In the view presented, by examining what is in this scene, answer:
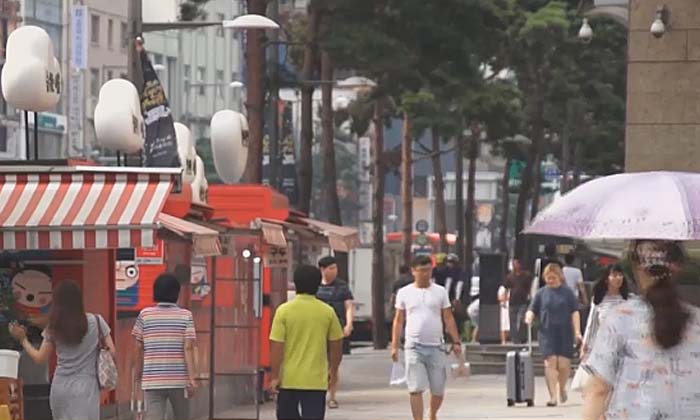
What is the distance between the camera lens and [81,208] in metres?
17.7

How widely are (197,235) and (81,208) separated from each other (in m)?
2.65

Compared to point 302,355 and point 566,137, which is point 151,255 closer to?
point 302,355

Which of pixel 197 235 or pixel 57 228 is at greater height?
pixel 57 228

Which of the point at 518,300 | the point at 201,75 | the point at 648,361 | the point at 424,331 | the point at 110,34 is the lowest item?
the point at 518,300

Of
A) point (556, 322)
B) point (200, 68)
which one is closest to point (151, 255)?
point (556, 322)

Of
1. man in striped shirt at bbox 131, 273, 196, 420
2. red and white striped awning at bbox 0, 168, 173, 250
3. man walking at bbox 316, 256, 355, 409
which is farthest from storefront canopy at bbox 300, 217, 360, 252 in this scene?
man in striped shirt at bbox 131, 273, 196, 420

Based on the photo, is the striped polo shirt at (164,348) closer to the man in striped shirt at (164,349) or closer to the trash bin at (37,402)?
the man in striped shirt at (164,349)

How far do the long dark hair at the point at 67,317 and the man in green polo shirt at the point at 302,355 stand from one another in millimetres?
1283

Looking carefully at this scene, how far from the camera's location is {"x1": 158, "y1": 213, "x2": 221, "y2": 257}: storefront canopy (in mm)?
20109

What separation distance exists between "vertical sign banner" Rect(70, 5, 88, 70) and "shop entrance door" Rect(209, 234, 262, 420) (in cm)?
5989

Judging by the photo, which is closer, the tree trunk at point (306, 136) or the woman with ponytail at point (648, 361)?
the woman with ponytail at point (648, 361)

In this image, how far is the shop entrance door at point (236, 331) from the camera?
2262 centimetres

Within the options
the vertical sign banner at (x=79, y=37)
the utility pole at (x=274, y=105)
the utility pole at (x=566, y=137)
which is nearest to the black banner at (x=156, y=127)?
the utility pole at (x=274, y=105)

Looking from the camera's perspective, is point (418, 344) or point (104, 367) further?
point (418, 344)
